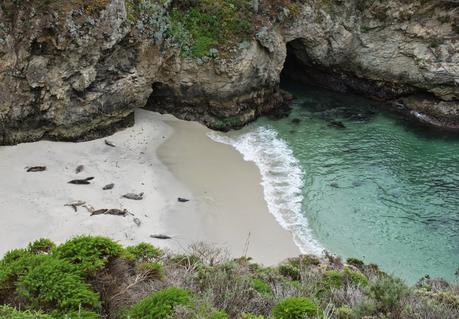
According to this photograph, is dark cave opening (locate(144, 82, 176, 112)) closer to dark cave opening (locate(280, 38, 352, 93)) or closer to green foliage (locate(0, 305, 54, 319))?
dark cave opening (locate(280, 38, 352, 93))

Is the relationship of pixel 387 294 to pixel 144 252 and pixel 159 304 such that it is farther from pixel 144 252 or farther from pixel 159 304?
pixel 144 252

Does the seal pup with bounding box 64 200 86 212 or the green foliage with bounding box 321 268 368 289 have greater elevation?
the green foliage with bounding box 321 268 368 289

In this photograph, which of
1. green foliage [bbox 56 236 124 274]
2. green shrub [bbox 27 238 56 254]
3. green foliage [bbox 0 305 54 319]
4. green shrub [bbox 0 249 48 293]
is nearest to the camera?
green foliage [bbox 0 305 54 319]

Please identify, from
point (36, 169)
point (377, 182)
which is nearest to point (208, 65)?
point (36, 169)

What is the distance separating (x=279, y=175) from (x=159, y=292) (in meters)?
15.6

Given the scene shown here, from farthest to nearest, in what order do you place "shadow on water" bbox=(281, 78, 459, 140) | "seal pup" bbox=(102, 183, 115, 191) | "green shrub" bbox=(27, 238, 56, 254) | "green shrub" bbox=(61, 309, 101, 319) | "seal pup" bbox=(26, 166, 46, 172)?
Result: "shadow on water" bbox=(281, 78, 459, 140) < "seal pup" bbox=(26, 166, 46, 172) < "seal pup" bbox=(102, 183, 115, 191) < "green shrub" bbox=(27, 238, 56, 254) < "green shrub" bbox=(61, 309, 101, 319)

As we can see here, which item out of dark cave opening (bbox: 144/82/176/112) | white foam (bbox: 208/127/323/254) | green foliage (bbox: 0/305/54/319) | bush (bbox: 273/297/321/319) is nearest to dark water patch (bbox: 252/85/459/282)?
white foam (bbox: 208/127/323/254)

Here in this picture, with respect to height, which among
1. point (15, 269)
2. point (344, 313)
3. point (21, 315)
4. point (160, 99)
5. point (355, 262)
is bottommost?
point (355, 262)

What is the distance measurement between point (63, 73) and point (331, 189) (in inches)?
531

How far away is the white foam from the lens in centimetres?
2011

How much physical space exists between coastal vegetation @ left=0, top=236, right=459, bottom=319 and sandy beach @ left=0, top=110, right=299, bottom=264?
5.97 m

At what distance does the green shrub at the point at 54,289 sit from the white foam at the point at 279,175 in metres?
11.3

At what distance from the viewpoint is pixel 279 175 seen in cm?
2406

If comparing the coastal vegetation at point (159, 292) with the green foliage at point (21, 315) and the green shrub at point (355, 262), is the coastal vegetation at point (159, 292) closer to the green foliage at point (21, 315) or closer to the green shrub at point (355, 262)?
the green foliage at point (21, 315)
